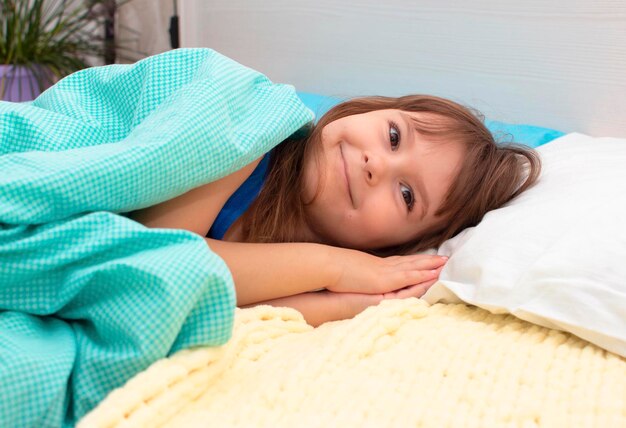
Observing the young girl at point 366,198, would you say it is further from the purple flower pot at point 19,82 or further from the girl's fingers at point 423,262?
the purple flower pot at point 19,82

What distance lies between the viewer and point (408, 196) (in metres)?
1.11

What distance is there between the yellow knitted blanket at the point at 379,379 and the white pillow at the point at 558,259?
0.03m

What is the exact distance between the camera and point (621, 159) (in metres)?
1.07

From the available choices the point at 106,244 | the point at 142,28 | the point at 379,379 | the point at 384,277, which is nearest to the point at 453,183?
the point at 384,277

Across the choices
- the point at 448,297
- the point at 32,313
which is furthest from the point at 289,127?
the point at 32,313

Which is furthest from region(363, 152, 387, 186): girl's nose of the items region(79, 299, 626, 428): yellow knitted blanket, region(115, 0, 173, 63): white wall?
region(115, 0, 173, 63): white wall

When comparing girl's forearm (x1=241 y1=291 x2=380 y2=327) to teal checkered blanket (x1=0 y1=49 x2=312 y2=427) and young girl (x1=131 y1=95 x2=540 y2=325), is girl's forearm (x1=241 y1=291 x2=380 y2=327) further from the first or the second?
teal checkered blanket (x1=0 y1=49 x2=312 y2=427)

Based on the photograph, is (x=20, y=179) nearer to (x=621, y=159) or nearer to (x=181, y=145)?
(x=181, y=145)

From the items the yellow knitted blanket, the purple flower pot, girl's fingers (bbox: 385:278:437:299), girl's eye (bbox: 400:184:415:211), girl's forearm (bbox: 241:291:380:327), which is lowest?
the purple flower pot

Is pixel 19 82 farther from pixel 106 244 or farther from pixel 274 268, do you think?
pixel 106 244

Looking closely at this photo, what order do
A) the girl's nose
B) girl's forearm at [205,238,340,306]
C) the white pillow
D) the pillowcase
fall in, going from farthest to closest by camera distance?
the pillowcase → the girl's nose → girl's forearm at [205,238,340,306] → the white pillow

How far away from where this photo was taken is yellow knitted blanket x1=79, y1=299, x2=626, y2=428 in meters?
0.62

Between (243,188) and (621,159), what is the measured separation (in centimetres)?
58

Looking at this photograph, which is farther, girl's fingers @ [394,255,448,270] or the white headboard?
the white headboard
